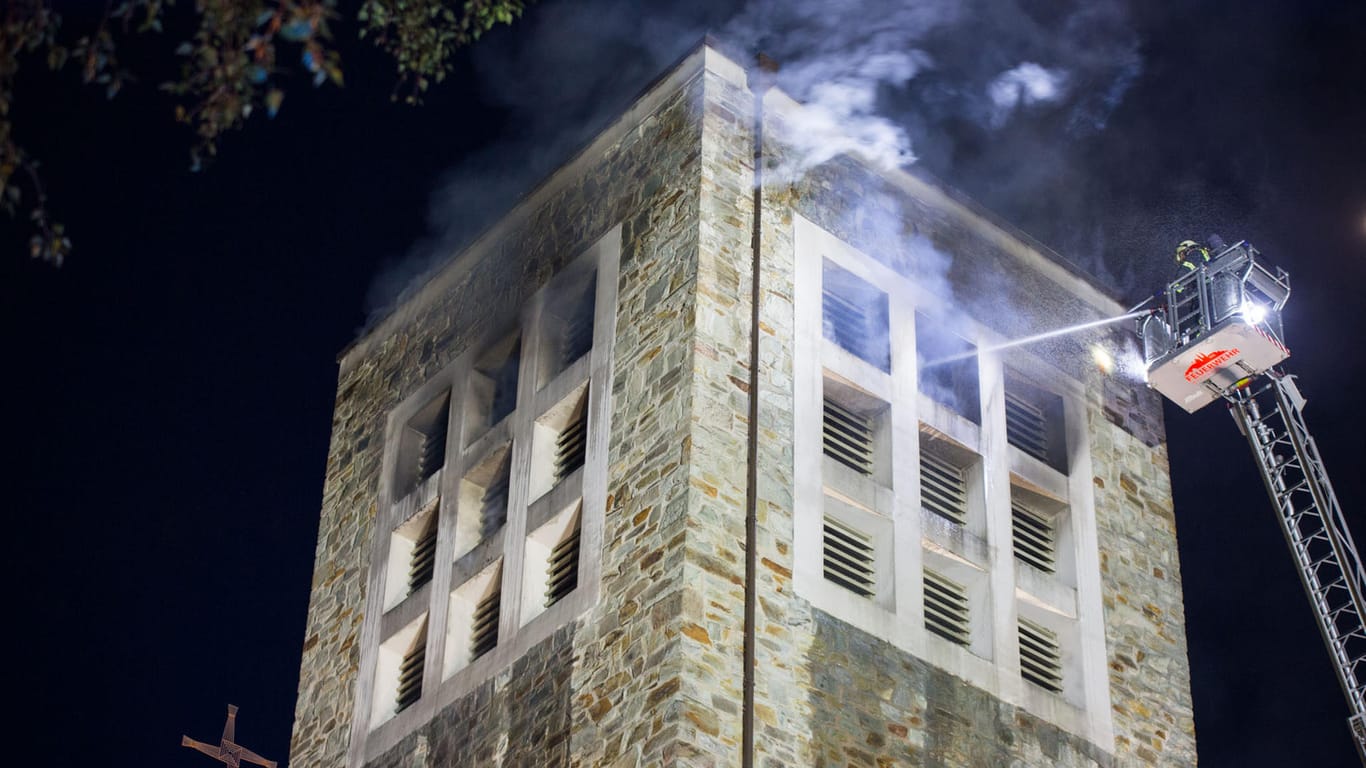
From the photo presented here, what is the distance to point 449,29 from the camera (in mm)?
13570

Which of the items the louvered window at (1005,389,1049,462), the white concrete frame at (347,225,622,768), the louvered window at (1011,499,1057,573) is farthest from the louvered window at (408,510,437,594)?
the louvered window at (1005,389,1049,462)

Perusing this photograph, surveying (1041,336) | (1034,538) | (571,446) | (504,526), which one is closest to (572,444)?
(571,446)

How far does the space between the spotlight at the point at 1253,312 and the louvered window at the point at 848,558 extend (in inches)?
214

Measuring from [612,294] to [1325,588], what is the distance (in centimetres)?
822

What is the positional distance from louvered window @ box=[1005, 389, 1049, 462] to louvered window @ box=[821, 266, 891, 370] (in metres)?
1.78

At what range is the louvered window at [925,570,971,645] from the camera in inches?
936

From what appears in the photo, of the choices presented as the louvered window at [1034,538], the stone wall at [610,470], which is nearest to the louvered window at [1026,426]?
the louvered window at [1034,538]

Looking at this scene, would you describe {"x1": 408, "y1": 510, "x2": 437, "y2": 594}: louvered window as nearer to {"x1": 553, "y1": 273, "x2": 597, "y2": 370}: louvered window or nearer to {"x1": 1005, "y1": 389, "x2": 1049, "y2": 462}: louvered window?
{"x1": 553, "y1": 273, "x2": 597, "y2": 370}: louvered window

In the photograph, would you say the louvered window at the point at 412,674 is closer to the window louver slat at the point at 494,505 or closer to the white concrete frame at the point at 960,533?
the window louver slat at the point at 494,505

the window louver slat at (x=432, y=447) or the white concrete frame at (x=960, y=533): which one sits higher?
the window louver slat at (x=432, y=447)

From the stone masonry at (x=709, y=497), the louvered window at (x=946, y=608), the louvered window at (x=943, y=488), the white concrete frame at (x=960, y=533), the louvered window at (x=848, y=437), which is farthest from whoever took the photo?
the louvered window at (x=943, y=488)

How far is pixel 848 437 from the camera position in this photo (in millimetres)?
24297

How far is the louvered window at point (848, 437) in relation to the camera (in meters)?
24.1

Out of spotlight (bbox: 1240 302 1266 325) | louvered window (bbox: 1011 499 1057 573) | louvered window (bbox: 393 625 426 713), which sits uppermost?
spotlight (bbox: 1240 302 1266 325)
